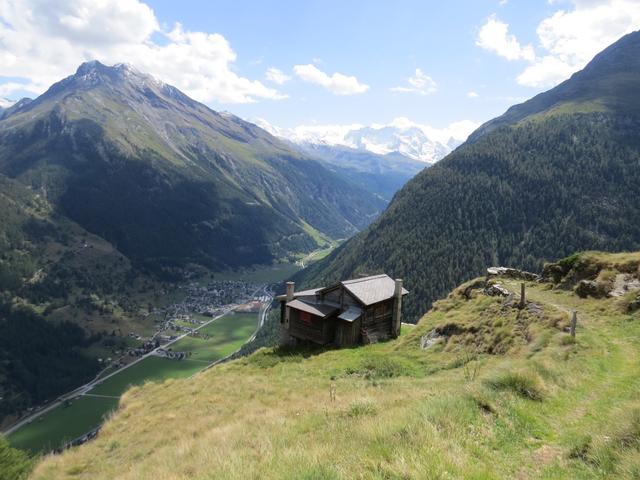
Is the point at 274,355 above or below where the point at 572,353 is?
below

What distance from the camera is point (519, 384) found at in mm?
14375

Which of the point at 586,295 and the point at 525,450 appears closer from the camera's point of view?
the point at 525,450

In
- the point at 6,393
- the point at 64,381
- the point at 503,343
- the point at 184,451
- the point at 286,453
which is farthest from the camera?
the point at 64,381

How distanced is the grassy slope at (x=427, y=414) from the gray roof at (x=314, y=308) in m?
6.48

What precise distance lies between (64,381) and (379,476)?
23055 cm

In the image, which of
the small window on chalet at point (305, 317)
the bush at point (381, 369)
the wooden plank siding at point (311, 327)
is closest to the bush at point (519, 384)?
the bush at point (381, 369)

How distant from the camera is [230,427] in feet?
58.1

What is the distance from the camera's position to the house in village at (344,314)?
4053cm

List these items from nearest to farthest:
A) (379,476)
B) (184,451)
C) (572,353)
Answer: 1. (379,476)
2. (184,451)
3. (572,353)

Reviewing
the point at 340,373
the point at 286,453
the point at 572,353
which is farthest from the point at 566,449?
the point at 340,373

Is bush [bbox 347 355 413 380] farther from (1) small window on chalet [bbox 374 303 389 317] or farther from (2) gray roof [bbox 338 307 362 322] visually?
(1) small window on chalet [bbox 374 303 389 317]

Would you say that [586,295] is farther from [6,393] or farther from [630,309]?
[6,393]

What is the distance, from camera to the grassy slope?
354 inches

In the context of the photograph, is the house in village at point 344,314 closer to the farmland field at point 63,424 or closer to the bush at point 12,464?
the bush at point 12,464
